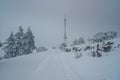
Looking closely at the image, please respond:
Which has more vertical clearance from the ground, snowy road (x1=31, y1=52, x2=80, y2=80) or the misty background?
the misty background

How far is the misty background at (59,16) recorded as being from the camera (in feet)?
15.8

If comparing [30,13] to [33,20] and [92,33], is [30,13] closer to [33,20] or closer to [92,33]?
[33,20]

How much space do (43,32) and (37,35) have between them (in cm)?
53

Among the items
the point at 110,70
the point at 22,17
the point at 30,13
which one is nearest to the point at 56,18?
the point at 30,13

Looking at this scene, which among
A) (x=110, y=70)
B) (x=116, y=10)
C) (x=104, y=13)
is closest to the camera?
(x=110, y=70)

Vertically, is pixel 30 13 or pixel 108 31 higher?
pixel 30 13

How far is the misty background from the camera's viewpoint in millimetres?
4828

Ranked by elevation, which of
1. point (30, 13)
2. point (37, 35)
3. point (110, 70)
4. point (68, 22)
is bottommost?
point (110, 70)

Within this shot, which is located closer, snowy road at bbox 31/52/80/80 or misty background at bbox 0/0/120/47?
snowy road at bbox 31/52/80/80

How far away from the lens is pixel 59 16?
18.9 ft

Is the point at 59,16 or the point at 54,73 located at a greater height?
the point at 59,16

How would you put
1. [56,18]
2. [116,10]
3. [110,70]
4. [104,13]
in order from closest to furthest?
[110,70] < [116,10] < [104,13] < [56,18]

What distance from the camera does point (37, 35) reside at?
233 inches

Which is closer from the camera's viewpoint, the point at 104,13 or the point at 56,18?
the point at 104,13
